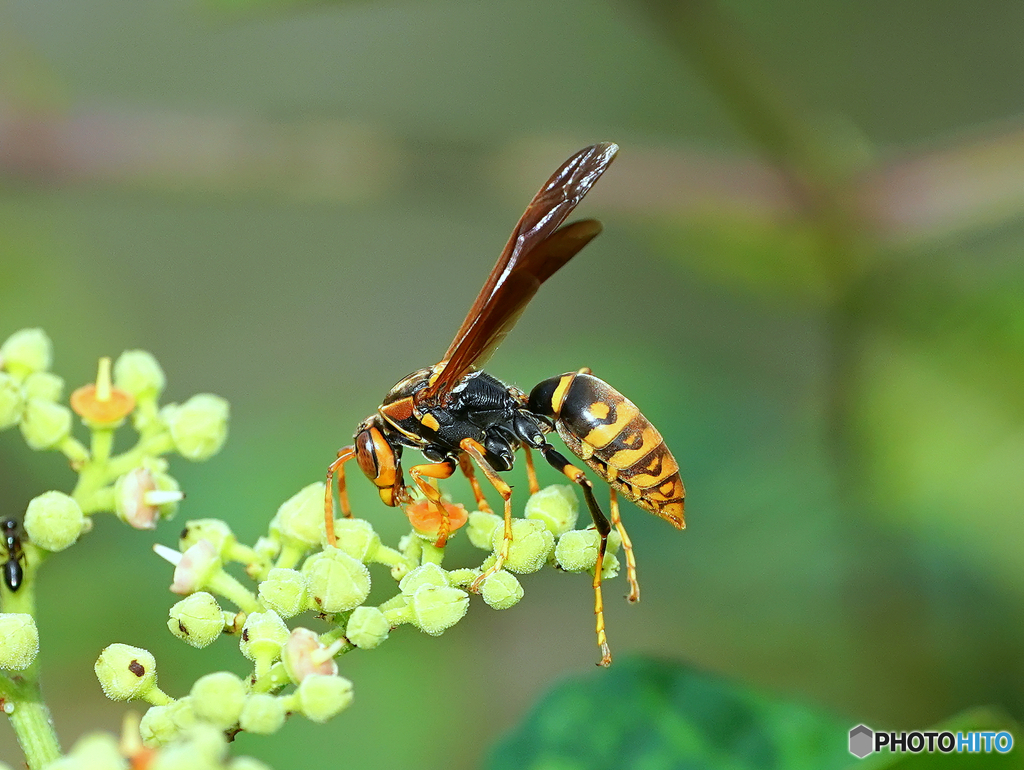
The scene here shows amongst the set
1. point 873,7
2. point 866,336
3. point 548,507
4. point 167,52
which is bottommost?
point 548,507

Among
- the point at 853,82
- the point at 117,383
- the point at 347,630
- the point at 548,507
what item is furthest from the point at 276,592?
the point at 853,82

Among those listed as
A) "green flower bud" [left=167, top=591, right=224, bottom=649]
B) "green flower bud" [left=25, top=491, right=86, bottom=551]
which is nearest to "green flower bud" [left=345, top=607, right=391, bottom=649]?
"green flower bud" [left=167, top=591, right=224, bottom=649]

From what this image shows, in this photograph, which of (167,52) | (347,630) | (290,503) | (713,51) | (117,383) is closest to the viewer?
(347,630)

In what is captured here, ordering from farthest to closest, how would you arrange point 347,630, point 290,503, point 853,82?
point 853,82, point 290,503, point 347,630

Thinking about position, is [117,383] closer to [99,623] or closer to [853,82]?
[99,623]

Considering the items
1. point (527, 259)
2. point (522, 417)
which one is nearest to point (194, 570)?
point (527, 259)

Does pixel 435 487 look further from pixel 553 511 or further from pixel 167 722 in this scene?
pixel 167 722

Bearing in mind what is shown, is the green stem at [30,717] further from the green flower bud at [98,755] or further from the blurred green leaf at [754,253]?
the blurred green leaf at [754,253]
